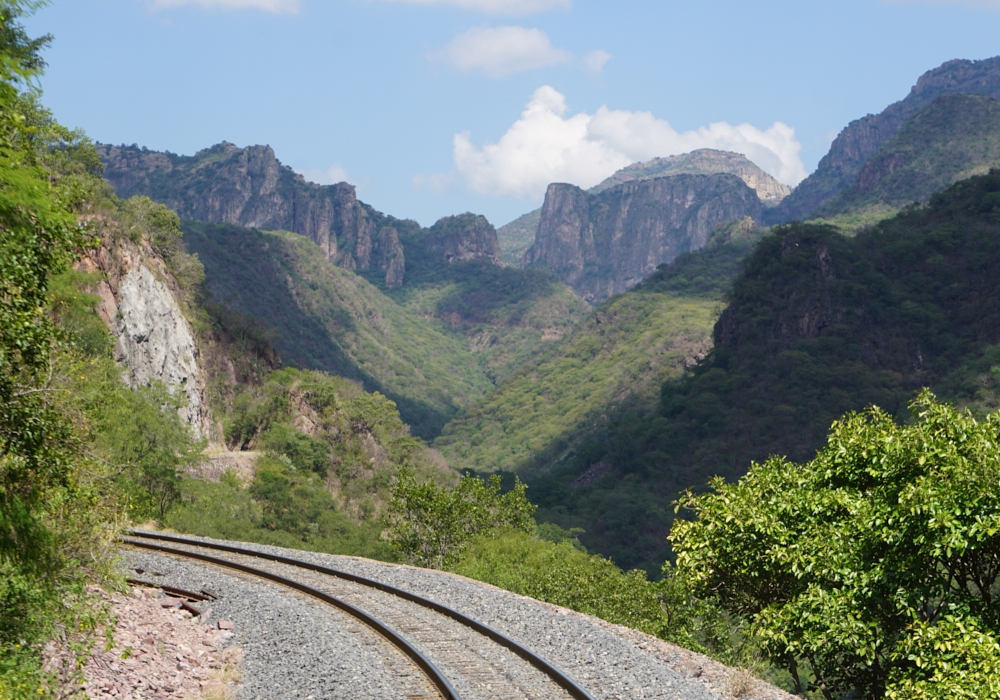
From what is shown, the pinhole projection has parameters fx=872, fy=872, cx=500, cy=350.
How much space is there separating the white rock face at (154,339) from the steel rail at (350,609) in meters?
34.9

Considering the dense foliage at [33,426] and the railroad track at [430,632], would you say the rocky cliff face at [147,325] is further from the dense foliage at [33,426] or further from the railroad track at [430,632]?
the dense foliage at [33,426]

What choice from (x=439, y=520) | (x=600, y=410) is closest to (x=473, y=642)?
(x=439, y=520)

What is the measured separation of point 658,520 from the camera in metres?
91.8

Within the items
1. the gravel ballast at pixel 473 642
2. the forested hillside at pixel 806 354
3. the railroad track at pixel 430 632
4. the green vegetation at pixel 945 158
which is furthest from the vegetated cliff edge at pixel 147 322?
the green vegetation at pixel 945 158

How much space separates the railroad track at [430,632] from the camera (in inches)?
444

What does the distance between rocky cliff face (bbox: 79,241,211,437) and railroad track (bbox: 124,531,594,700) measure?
3470 centimetres

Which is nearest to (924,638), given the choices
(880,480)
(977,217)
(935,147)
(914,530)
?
(914,530)

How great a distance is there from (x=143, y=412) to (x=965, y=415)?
33799mm

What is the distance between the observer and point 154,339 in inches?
2434

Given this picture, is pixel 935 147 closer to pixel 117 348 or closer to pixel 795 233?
pixel 795 233

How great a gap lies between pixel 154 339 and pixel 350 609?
5154cm

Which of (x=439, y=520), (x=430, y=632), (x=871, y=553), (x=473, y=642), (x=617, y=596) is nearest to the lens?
(x=871, y=553)

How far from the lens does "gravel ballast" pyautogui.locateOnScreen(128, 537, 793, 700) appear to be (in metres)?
11.5

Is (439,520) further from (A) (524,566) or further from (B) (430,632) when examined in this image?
(B) (430,632)
